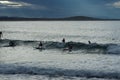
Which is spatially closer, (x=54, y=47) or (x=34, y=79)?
(x=34, y=79)

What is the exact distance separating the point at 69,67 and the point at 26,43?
32.5 meters

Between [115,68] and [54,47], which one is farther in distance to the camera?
[54,47]

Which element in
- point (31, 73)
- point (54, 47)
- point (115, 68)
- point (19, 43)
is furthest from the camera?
point (19, 43)

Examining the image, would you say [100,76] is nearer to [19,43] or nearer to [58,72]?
[58,72]

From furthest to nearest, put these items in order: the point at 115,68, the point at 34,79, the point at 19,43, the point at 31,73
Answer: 1. the point at 19,43
2. the point at 115,68
3. the point at 31,73
4. the point at 34,79

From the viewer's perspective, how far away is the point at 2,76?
26.1 meters

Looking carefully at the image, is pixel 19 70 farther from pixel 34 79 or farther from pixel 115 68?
pixel 115 68

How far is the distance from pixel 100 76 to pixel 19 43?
1465 inches

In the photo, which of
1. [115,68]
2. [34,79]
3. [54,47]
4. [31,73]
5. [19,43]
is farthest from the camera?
[19,43]

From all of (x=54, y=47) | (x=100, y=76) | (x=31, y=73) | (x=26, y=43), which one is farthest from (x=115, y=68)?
(x=26, y=43)

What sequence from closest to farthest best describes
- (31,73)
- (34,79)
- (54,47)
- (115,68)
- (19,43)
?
(34,79), (31,73), (115,68), (54,47), (19,43)

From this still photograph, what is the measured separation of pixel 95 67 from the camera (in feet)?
99.6

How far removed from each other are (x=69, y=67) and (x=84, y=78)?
17.0 feet

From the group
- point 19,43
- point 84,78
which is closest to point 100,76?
point 84,78
